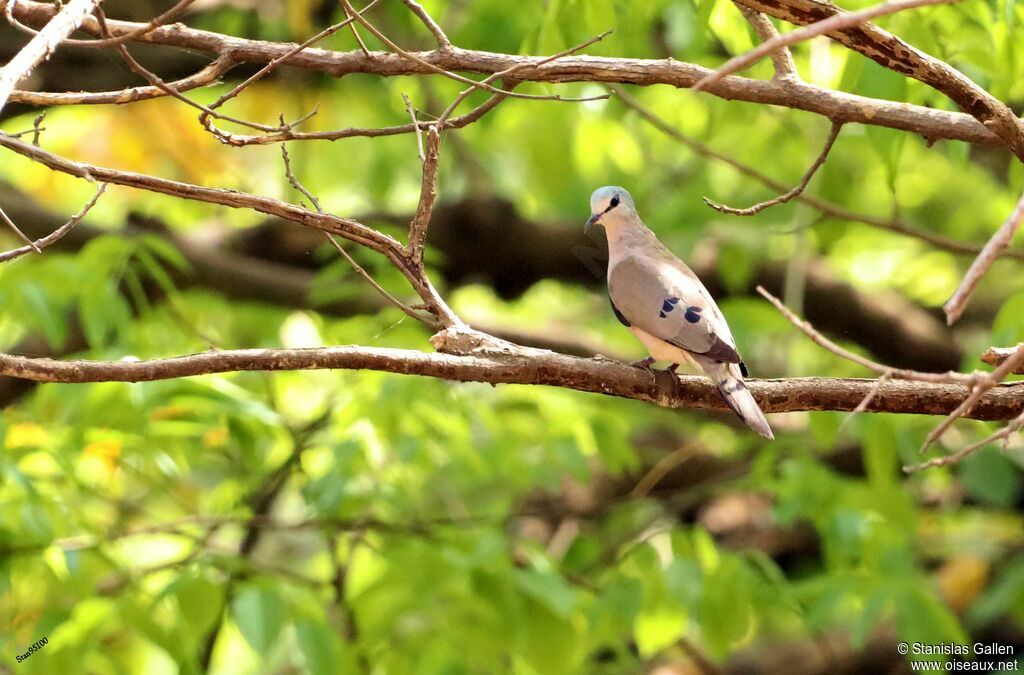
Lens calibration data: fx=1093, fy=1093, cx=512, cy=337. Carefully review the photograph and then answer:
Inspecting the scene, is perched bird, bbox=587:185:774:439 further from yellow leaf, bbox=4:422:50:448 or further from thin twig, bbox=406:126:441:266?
yellow leaf, bbox=4:422:50:448

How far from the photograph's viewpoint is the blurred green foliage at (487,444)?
13.3ft

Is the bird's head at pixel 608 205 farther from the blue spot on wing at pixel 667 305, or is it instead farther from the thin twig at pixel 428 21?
the thin twig at pixel 428 21

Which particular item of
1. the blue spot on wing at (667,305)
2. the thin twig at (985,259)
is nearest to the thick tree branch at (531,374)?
the blue spot on wing at (667,305)

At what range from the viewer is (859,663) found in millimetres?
6824

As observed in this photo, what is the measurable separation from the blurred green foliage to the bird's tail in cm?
92

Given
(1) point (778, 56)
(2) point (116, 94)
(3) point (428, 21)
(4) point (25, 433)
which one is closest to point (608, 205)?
(1) point (778, 56)

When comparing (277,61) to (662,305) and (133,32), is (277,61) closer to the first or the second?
(133,32)

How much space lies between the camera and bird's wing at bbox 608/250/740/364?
3326 mm

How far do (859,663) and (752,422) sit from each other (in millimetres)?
4601

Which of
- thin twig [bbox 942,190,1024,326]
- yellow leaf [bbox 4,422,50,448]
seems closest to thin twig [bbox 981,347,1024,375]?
thin twig [bbox 942,190,1024,326]

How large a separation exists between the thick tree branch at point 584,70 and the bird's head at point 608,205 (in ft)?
3.74

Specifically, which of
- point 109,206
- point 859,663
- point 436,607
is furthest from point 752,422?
point 109,206

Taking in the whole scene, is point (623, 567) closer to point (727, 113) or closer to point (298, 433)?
point (298, 433)

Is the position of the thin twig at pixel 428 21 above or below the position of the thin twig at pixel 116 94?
above
